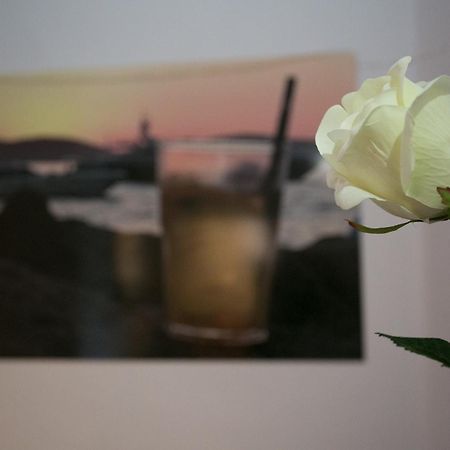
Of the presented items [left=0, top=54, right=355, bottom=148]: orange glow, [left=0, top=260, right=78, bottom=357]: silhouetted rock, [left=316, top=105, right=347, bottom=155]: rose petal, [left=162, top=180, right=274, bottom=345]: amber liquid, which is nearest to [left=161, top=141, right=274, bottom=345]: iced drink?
[left=162, top=180, right=274, bottom=345]: amber liquid

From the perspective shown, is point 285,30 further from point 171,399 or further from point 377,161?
point 377,161

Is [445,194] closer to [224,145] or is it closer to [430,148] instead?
[430,148]

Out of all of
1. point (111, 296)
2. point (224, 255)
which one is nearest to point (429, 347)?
point (224, 255)

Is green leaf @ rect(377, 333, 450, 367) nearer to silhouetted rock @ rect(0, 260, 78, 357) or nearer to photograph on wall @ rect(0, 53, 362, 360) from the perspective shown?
photograph on wall @ rect(0, 53, 362, 360)

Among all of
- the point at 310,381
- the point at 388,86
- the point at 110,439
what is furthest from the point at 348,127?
the point at 110,439

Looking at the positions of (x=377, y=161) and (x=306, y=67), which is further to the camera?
(x=306, y=67)

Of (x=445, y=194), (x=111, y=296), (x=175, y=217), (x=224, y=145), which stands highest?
(x=445, y=194)
